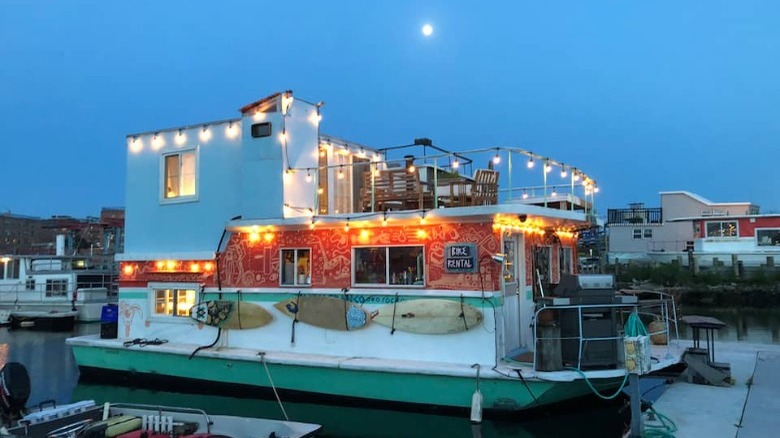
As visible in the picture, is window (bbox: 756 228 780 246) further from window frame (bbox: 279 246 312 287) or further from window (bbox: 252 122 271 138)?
window (bbox: 252 122 271 138)

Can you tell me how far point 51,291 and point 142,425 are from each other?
74.1ft

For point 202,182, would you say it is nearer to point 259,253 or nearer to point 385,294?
point 259,253

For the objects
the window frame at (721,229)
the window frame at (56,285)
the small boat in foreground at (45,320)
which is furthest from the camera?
the window frame at (721,229)

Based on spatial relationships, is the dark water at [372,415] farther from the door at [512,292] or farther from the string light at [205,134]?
the string light at [205,134]

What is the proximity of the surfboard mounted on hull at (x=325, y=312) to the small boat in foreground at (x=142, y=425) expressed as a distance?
2414 mm

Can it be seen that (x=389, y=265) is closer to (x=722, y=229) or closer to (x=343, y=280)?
(x=343, y=280)

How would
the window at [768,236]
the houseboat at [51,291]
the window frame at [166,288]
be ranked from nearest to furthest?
1. the window frame at [166,288]
2. the houseboat at [51,291]
3. the window at [768,236]

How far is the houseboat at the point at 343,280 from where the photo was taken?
863cm

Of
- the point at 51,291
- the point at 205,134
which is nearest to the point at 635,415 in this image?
the point at 205,134

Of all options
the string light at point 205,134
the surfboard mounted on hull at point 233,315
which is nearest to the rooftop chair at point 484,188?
the surfboard mounted on hull at point 233,315

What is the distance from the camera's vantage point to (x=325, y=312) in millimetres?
10148

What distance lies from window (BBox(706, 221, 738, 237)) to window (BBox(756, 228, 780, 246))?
121cm

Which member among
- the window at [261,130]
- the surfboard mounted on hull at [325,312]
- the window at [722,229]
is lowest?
the surfboard mounted on hull at [325,312]

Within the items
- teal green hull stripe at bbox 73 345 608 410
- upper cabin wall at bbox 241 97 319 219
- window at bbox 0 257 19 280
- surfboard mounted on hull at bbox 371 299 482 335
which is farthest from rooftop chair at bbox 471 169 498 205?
window at bbox 0 257 19 280
